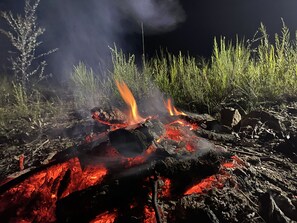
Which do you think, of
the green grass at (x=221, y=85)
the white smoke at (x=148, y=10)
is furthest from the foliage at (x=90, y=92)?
the white smoke at (x=148, y=10)

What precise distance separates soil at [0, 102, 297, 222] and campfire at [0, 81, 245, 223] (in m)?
0.07

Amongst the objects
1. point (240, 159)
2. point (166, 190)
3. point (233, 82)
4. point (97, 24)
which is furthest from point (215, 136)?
point (97, 24)

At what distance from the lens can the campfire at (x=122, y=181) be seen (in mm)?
1955

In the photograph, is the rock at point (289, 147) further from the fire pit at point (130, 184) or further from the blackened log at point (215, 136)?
the fire pit at point (130, 184)

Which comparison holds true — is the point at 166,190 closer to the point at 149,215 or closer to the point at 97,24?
the point at 149,215

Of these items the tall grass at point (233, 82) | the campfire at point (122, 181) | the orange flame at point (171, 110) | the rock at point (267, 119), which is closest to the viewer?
the campfire at point (122, 181)

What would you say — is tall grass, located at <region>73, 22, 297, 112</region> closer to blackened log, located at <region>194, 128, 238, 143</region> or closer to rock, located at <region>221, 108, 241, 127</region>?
rock, located at <region>221, 108, 241, 127</region>

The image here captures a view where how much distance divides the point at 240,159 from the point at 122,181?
1.10 meters

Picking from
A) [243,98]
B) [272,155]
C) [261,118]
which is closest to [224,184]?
[272,155]

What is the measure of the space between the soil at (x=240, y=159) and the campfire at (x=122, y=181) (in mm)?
68

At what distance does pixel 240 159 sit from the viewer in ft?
8.45

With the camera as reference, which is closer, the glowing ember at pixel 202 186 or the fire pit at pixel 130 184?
the fire pit at pixel 130 184

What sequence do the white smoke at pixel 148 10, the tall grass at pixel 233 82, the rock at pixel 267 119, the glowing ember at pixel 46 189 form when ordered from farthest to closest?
the white smoke at pixel 148 10, the tall grass at pixel 233 82, the rock at pixel 267 119, the glowing ember at pixel 46 189

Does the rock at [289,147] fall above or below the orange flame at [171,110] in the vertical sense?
below
